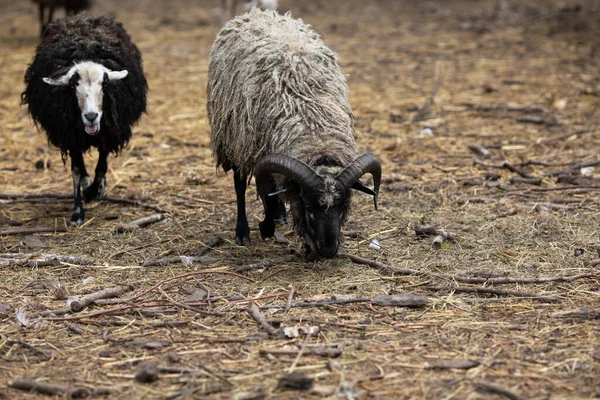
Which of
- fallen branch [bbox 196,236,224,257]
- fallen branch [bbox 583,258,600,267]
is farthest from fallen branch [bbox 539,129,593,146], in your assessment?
fallen branch [bbox 196,236,224,257]

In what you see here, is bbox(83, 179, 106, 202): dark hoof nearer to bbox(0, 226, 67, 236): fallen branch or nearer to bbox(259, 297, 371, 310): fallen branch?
bbox(0, 226, 67, 236): fallen branch

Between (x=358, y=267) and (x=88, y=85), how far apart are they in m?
3.05

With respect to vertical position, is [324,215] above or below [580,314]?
above

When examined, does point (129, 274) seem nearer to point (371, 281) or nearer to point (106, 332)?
point (106, 332)

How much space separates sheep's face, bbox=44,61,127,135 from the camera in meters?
7.20

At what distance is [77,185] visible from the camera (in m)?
7.69

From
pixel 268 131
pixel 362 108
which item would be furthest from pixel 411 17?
pixel 268 131

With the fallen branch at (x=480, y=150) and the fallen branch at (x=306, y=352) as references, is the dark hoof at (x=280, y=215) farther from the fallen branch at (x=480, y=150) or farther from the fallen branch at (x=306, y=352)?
the fallen branch at (x=480, y=150)

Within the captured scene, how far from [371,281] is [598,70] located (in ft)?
30.6

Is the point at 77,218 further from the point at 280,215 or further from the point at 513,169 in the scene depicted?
the point at 513,169

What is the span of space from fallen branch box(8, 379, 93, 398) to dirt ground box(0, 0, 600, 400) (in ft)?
0.17

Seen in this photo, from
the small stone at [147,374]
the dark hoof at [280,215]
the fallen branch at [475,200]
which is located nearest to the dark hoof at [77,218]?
the dark hoof at [280,215]

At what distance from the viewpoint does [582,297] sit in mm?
5449

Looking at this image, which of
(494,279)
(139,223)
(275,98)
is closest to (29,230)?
(139,223)
